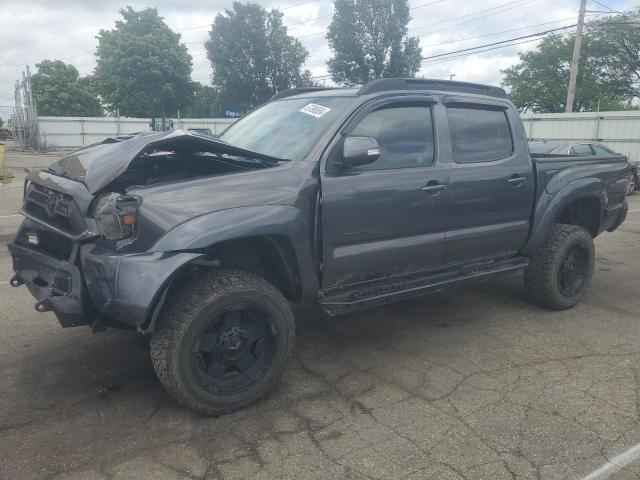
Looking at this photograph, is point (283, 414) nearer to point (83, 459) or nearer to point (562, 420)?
point (83, 459)

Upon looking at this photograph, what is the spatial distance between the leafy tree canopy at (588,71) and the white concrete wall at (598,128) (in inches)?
757

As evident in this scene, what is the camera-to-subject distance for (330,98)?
400 cm

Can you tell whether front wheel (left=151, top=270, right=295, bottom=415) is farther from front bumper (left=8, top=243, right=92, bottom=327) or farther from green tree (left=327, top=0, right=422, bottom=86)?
green tree (left=327, top=0, right=422, bottom=86)

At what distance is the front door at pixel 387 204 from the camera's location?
347cm

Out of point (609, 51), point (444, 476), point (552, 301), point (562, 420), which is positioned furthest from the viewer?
point (609, 51)

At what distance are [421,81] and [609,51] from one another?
147 feet

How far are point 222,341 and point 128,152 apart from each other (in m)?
1.18

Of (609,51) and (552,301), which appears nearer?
(552,301)

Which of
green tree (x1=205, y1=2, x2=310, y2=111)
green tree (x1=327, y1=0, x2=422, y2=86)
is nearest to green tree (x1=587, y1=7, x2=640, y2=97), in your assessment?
green tree (x1=327, y1=0, x2=422, y2=86)

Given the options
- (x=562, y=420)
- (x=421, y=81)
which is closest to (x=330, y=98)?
(x=421, y=81)

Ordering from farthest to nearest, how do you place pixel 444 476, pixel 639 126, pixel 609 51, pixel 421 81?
pixel 609 51
pixel 639 126
pixel 421 81
pixel 444 476

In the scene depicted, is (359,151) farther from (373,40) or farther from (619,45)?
(619,45)

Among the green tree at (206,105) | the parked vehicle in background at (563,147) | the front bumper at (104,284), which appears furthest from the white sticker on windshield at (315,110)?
the green tree at (206,105)

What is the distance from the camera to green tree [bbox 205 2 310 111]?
46.9 meters
